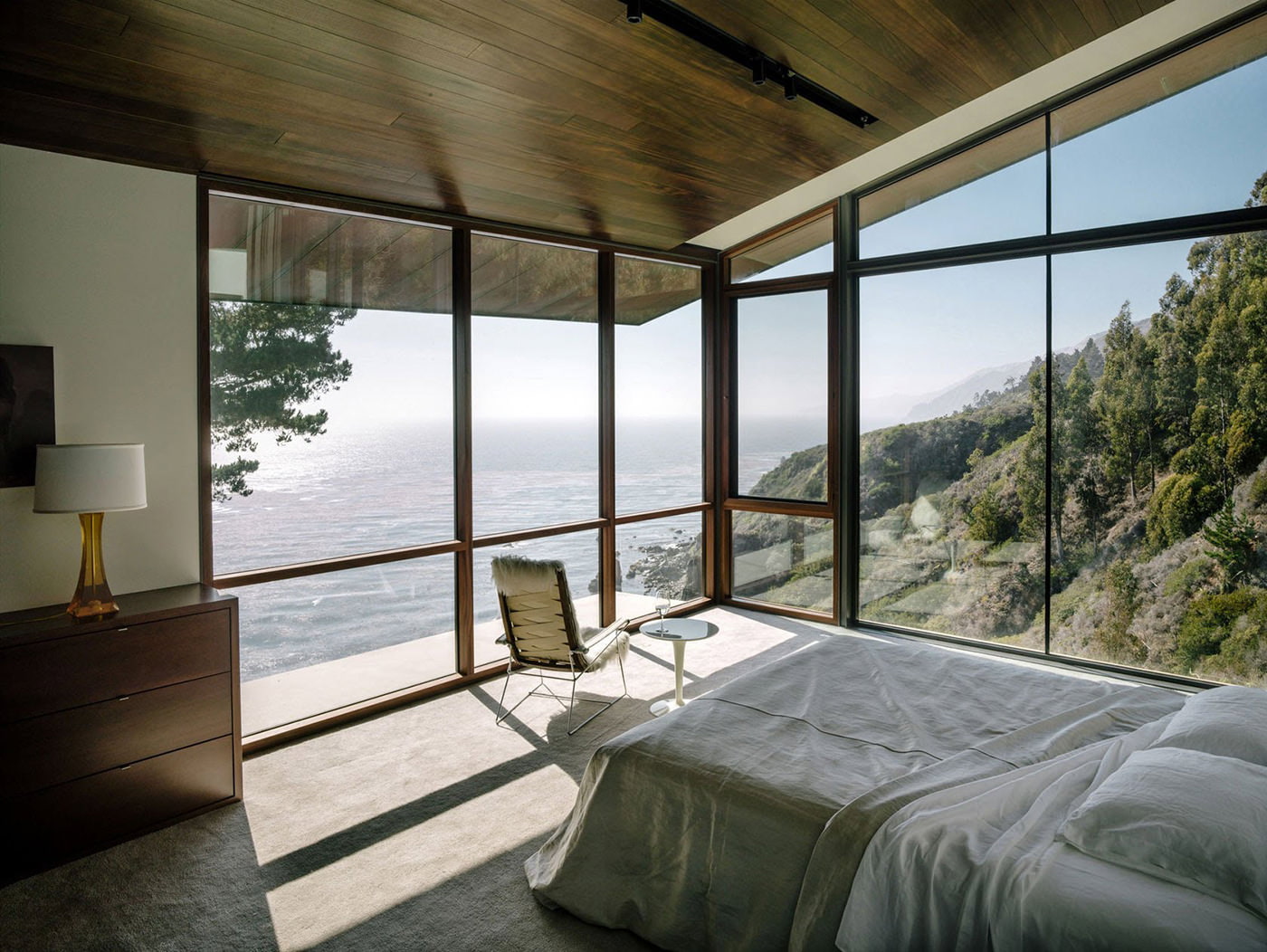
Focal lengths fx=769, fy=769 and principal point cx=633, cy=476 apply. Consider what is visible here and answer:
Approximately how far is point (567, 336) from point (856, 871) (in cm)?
412

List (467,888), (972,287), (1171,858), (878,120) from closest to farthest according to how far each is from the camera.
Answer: (1171,858)
(467,888)
(878,120)
(972,287)

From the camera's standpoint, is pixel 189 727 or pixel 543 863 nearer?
pixel 543 863

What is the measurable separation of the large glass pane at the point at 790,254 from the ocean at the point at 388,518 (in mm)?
1214

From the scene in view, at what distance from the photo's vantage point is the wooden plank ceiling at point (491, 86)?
8.59 ft

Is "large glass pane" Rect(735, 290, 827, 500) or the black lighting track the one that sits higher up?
the black lighting track

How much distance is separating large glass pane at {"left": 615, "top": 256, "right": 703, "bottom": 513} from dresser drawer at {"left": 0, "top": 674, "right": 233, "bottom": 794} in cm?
314

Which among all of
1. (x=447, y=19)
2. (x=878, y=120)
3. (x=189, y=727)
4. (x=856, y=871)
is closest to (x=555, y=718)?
(x=189, y=727)

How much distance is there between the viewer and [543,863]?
2650mm

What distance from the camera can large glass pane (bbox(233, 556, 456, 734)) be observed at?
152 inches

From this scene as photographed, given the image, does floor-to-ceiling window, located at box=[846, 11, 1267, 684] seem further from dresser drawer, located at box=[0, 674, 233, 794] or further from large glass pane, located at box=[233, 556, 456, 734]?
dresser drawer, located at box=[0, 674, 233, 794]

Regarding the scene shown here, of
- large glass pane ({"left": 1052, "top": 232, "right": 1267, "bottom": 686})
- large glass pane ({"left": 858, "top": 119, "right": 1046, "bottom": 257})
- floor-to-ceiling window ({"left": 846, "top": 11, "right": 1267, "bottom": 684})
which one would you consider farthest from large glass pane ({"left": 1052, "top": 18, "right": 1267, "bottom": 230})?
large glass pane ({"left": 1052, "top": 232, "right": 1267, "bottom": 686})

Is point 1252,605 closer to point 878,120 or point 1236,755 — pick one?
point 1236,755

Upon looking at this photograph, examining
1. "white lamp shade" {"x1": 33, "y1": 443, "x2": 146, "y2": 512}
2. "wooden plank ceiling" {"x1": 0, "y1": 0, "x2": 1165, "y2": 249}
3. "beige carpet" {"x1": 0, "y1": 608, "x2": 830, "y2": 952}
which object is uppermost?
"wooden plank ceiling" {"x1": 0, "y1": 0, "x2": 1165, "y2": 249}

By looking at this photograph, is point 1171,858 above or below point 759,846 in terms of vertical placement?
above
